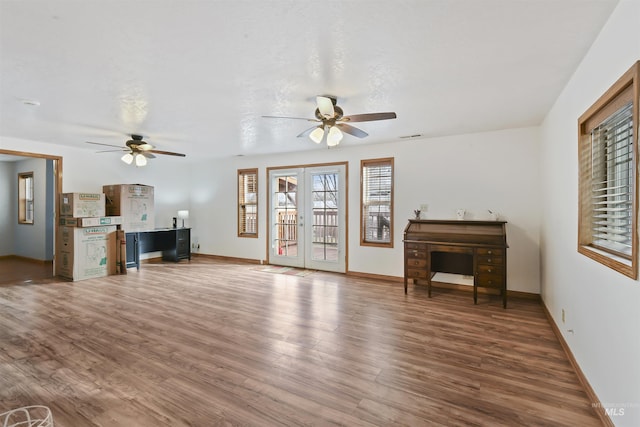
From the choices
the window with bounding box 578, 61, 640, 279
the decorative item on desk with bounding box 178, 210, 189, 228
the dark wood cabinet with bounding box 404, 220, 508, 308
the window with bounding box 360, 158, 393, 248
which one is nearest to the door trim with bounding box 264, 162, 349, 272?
the window with bounding box 360, 158, 393, 248

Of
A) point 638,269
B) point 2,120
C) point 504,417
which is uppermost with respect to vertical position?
point 2,120

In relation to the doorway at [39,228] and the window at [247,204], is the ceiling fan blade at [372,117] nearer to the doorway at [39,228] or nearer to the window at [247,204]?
the window at [247,204]

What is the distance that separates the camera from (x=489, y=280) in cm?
412

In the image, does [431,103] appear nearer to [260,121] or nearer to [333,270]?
[260,121]

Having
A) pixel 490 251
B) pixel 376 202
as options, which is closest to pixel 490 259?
pixel 490 251

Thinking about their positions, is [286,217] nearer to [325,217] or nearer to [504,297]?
[325,217]

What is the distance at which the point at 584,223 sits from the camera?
2416mm

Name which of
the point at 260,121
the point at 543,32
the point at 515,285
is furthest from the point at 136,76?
the point at 515,285

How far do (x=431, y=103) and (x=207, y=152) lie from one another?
15.7ft

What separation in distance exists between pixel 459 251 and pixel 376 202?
1.79m

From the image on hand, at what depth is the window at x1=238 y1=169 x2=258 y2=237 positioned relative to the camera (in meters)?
7.14

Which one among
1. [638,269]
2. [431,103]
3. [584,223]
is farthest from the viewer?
[431,103]

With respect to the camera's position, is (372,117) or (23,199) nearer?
(372,117)

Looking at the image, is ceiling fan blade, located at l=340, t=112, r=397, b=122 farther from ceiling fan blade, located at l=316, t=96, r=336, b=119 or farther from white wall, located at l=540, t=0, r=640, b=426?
white wall, located at l=540, t=0, r=640, b=426
